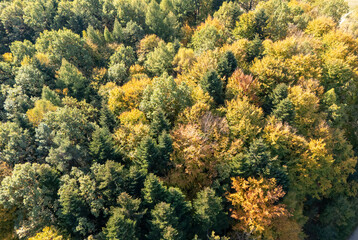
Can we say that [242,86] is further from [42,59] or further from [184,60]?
[42,59]

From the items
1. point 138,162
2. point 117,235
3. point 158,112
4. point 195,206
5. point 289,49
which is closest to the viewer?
point 117,235

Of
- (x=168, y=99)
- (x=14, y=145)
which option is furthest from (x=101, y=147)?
(x=168, y=99)

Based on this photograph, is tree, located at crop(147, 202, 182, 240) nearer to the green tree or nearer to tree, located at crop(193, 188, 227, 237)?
tree, located at crop(193, 188, 227, 237)

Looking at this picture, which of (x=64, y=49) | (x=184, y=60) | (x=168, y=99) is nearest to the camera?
(x=168, y=99)

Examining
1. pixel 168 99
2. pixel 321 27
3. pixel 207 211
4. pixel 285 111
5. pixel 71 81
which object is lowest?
pixel 71 81

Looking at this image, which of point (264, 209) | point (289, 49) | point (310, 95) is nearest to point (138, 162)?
point (264, 209)

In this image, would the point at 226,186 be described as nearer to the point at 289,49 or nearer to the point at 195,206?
the point at 195,206

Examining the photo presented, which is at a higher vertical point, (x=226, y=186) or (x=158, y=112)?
(x=158, y=112)
